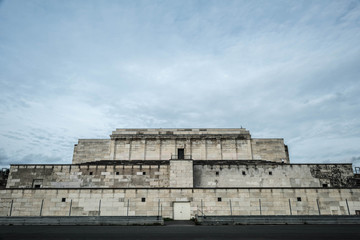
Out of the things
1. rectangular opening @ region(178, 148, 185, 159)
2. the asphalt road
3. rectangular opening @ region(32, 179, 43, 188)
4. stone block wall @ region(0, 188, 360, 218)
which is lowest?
the asphalt road

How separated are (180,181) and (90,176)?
1198cm

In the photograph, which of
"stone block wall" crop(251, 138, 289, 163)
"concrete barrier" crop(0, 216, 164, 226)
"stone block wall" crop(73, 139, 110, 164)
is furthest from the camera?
"stone block wall" crop(73, 139, 110, 164)

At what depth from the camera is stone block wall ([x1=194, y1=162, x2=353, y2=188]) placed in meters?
31.2

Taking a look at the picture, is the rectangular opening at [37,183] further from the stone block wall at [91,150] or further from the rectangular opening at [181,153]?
the rectangular opening at [181,153]

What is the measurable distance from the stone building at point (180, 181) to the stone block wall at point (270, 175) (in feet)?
0.42

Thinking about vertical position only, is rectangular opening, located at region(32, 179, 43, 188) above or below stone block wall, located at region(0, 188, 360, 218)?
above

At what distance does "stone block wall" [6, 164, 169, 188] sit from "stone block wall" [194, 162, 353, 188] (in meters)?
5.52

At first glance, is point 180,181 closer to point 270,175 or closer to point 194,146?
point 194,146

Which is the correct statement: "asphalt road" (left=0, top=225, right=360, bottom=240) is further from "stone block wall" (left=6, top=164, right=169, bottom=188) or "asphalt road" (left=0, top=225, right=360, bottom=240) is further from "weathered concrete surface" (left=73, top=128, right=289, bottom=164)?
"weathered concrete surface" (left=73, top=128, right=289, bottom=164)

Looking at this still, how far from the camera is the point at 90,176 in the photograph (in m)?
31.1

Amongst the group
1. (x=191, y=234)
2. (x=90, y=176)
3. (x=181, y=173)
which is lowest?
(x=191, y=234)

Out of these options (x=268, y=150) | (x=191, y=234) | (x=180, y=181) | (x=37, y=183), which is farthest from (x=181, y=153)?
(x=191, y=234)

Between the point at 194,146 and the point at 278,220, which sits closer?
the point at 278,220

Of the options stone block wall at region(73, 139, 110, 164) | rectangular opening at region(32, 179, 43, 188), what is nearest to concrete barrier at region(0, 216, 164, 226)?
rectangular opening at region(32, 179, 43, 188)
